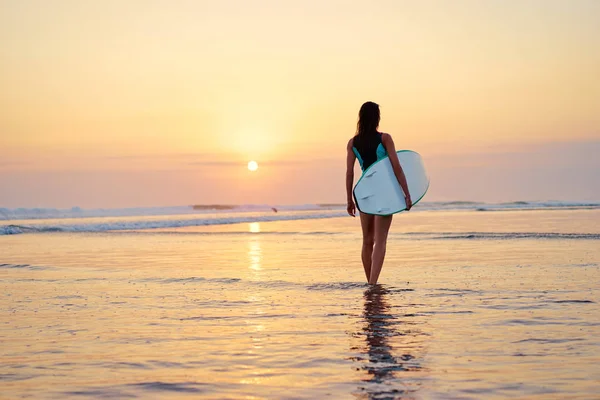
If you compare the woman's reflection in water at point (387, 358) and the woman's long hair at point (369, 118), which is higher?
the woman's long hair at point (369, 118)

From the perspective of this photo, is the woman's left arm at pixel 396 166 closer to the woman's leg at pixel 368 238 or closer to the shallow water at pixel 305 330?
the woman's leg at pixel 368 238

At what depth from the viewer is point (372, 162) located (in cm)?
845

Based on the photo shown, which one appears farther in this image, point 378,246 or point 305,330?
point 378,246

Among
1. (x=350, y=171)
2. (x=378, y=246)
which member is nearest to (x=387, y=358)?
(x=378, y=246)

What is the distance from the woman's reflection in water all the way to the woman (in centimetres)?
183

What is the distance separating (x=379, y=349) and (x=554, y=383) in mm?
1213

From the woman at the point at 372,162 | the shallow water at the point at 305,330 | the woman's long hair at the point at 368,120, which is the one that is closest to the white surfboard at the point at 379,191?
the woman at the point at 372,162

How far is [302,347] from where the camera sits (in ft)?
15.7

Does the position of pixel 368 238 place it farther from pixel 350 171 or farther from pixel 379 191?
pixel 350 171

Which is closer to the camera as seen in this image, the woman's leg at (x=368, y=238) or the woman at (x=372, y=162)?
the woman at (x=372, y=162)

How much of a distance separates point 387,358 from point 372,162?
4.32m

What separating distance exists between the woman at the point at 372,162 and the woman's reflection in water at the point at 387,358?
183 cm

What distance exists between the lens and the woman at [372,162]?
325 inches

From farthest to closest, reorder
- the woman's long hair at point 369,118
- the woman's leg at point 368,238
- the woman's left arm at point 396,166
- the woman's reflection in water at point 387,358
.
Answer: the woman's leg at point 368,238
the woman's long hair at point 369,118
the woman's left arm at point 396,166
the woman's reflection in water at point 387,358
